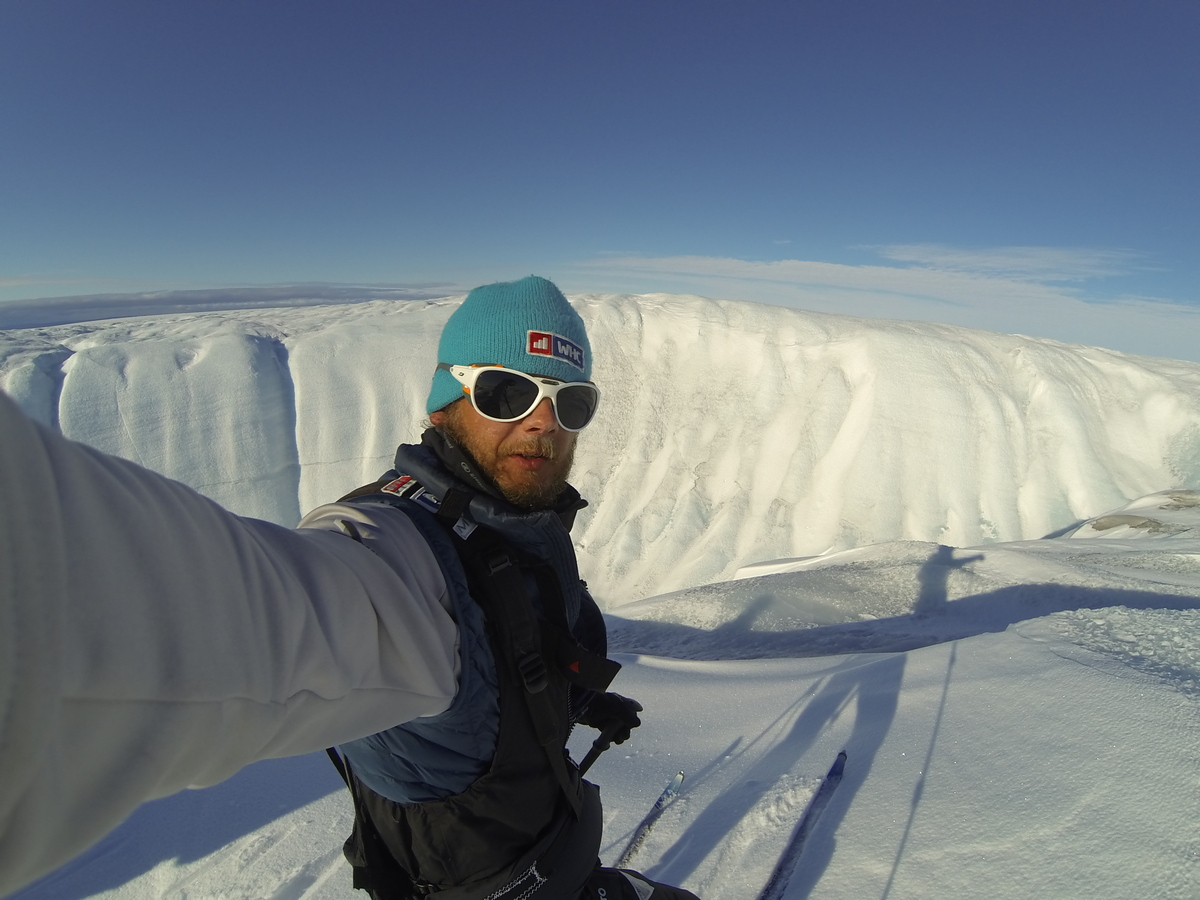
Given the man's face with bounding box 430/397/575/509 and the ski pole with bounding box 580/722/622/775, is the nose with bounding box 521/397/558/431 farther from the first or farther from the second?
the ski pole with bounding box 580/722/622/775

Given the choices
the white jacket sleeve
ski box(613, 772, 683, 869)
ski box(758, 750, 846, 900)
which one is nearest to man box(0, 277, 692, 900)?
the white jacket sleeve

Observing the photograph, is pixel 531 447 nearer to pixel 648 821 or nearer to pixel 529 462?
pixel 529 462

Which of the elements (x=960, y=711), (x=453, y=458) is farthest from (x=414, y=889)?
(x=960, y=711)

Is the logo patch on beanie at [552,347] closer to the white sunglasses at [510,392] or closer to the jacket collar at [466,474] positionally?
the white sunglasses at [510,392]

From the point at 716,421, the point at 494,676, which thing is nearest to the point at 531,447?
the point at 494,676

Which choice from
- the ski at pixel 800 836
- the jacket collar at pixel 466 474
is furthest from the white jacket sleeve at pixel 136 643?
the ski at pixel 800 836
